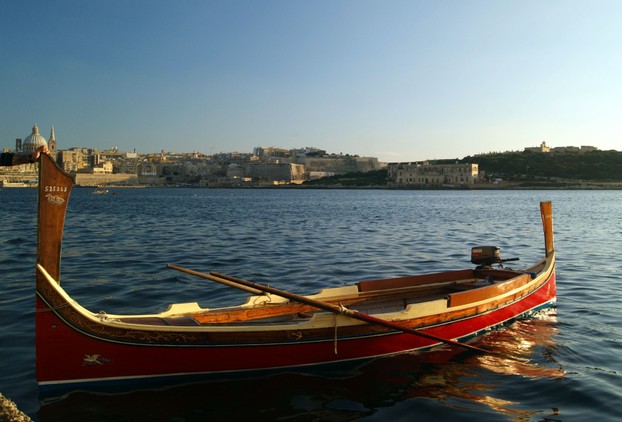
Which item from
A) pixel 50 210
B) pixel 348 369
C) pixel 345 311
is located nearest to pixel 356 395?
pixel 348 369

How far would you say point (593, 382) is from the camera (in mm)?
8430

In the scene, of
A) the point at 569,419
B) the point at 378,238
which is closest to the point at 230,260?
the point at 378,238

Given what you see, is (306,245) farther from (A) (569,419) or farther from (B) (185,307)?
(A) (569,419)

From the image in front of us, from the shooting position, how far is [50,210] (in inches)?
276

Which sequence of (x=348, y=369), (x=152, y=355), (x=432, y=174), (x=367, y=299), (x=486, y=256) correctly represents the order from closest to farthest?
1. (x=152, y=355)
2. (x=348, y=369)
3. (x=367, y=299)
4. (x=486, y=256)
5. (x=432, y=174)

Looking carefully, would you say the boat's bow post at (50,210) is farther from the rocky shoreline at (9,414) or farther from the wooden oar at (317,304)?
the rocky shoreline at (9,414)

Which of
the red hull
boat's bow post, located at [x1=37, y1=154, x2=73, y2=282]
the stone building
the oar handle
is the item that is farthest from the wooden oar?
the stone building

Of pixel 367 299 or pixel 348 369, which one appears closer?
pixel 348 369

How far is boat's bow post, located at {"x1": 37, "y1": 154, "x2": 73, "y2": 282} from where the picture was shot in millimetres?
6902

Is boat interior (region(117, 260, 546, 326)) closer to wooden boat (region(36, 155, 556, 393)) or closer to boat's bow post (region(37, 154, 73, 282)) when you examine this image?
wooden boat (region(36, 155, 556, 393))

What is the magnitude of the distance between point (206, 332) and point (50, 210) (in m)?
2.66

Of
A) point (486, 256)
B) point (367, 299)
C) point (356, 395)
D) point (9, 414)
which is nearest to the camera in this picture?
point (9, 414)

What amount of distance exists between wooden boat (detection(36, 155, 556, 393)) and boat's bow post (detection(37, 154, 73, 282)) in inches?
0.5

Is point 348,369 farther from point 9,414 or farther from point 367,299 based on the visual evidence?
point 9,414
